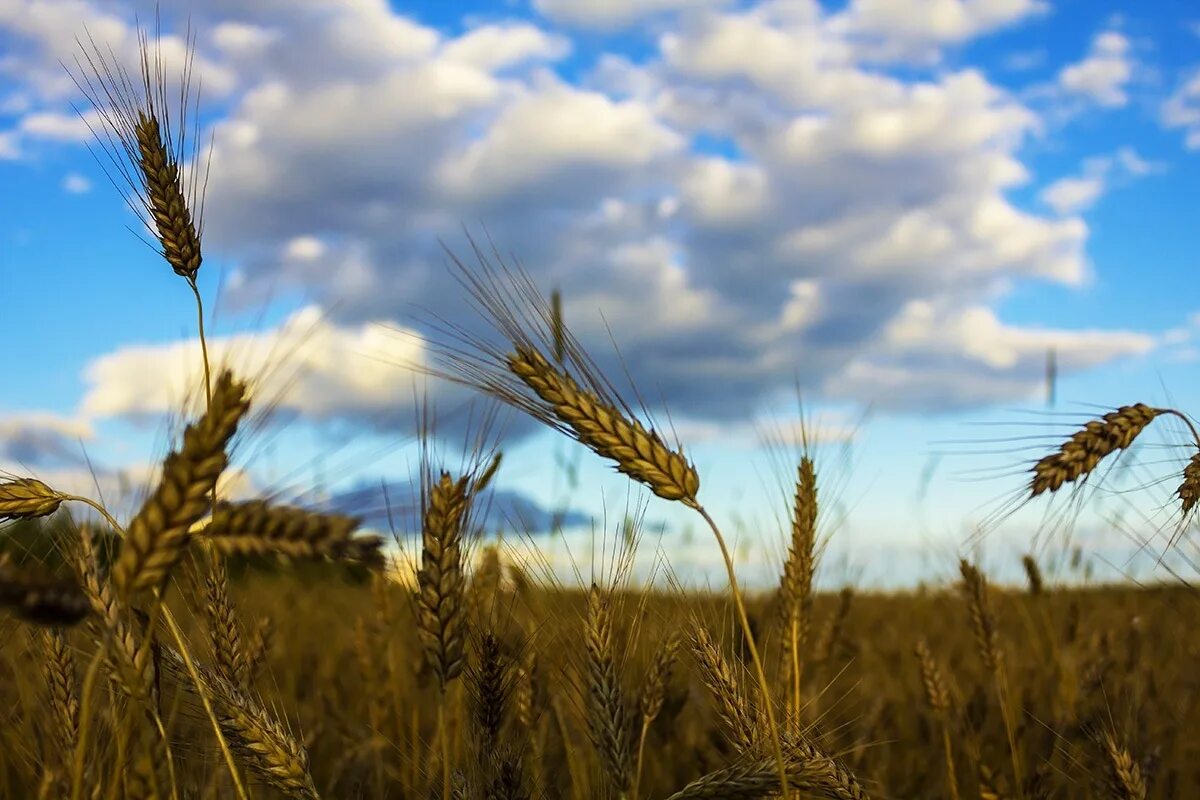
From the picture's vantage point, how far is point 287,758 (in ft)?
6.27

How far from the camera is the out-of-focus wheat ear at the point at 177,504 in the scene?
1.39m

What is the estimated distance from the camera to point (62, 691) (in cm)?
210

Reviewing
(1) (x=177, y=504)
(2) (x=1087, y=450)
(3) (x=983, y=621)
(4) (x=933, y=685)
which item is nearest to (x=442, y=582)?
(1) (x=177, y=504)

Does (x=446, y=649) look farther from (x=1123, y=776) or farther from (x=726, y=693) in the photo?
(x=1123, y=776)

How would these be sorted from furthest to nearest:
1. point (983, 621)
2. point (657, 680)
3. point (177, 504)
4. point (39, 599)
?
point (983, 621)
point (657, 680)
point (177, 504)
point (39, 599)

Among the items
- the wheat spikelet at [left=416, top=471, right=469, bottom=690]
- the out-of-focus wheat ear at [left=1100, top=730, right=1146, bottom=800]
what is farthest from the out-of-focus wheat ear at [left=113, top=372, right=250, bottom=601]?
the out-of-focus wheat ear at [left=1100, top=730, right=1146, bottom=800]

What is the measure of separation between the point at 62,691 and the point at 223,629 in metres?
0.34

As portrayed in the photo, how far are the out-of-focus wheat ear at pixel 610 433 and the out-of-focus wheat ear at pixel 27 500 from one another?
0.97m

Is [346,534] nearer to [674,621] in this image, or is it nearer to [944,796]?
[674,621]

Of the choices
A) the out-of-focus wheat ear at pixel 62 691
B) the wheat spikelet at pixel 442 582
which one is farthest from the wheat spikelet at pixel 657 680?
the out-of-focus wheat ear at pixel 62 691

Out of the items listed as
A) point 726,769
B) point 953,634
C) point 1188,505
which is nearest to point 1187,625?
point 953,634

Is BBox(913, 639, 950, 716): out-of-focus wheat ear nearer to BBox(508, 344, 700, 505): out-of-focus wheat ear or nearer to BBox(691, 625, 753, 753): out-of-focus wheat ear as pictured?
BBox(691, 625, 753, 753): out-of-focus wheat ear

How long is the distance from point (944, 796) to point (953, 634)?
470 centimetres

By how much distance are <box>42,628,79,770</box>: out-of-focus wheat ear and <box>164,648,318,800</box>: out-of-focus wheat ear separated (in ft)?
1.13
